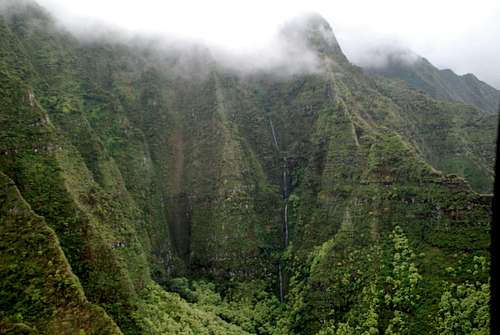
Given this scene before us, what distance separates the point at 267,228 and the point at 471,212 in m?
64.7

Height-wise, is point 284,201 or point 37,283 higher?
point 284,201

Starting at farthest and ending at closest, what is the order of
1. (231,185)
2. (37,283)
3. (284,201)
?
1. (284,201)
2. (231,185)
3. (37,283)

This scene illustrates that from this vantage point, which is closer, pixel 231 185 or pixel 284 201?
pixel 231 185

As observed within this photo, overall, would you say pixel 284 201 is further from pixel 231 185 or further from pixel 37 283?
pixel 37 283

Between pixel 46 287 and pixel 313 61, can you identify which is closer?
pixel 46 287

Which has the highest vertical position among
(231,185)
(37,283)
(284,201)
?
(231,185)

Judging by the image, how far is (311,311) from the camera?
108 metres

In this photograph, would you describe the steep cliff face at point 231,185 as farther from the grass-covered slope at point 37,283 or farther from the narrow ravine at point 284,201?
the grass-covered slope at point 37,283

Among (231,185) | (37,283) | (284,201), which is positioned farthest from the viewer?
(284,201)

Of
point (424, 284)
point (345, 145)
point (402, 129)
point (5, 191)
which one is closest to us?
point (5, 191)

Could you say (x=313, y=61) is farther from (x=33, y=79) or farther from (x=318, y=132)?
(x=33, y=79)

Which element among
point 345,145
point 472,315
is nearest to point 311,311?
point 472,315

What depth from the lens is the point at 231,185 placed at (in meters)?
149

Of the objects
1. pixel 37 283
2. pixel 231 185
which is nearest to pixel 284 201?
pixel 231 185
